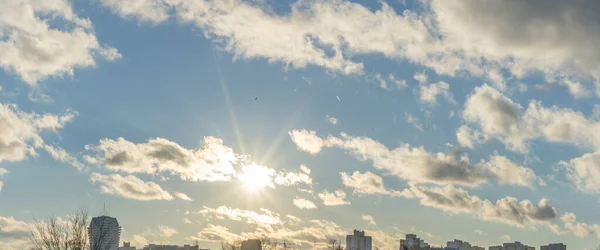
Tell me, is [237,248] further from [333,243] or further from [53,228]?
[53,228]

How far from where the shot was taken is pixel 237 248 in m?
131

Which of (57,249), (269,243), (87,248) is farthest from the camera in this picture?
(269,243)

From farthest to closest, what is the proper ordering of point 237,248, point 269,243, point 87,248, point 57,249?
point 269,243 < point 237,248 < point 87,248 < point 57,249

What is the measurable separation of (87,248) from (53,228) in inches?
170

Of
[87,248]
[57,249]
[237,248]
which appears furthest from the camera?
[237,248]

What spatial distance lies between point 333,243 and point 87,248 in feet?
326

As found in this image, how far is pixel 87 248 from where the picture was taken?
53438 mm

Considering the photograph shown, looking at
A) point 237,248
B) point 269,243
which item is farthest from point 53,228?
point 269,243

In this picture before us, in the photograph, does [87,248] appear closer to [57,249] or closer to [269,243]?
[57,249]

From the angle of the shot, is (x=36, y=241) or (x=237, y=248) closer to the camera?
(x=36, y=241)

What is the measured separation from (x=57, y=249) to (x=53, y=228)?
4.64ft

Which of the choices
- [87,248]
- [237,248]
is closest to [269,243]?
[237,248]

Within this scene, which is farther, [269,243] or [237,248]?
[269,243]

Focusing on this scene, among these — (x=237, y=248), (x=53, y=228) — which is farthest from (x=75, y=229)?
(x=237, y=248)
